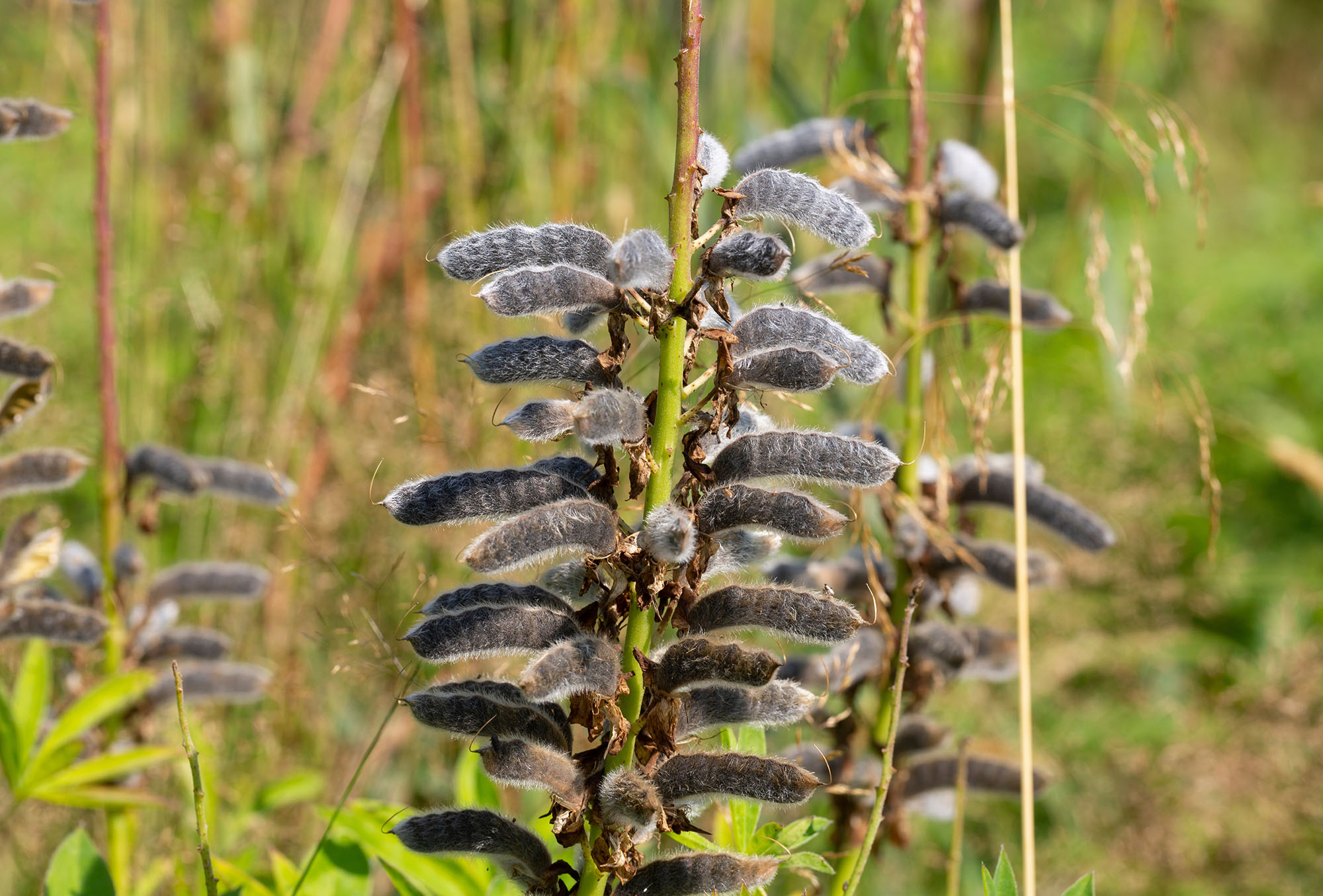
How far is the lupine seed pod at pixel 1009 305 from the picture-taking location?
2.22 meters

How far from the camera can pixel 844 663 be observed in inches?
83.4

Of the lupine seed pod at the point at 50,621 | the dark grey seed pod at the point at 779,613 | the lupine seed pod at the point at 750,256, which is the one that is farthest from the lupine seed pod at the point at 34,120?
the dark grey seed pod at the point at 779,613

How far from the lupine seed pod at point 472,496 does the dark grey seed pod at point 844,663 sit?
90 centimetres

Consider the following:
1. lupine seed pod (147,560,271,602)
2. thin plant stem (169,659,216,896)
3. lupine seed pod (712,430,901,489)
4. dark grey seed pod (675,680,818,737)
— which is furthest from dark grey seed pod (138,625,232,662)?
lupine seed pod (712,430,901,489)

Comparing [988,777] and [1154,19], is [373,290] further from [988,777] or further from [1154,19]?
[1154,19]

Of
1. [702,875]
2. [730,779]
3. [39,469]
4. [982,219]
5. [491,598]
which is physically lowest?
[702,875]

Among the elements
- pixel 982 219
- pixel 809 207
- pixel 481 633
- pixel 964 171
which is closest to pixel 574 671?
pixel 481 633

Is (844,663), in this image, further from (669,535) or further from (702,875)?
(669,535)

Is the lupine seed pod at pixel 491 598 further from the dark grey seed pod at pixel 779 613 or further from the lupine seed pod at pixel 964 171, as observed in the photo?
the lupine seed pod at pixel 964 171

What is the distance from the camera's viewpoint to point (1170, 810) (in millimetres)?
3066

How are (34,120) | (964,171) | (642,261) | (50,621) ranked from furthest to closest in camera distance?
(964,171), (50,621), (34,120), (642,261)

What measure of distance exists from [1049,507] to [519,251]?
4.40 ft

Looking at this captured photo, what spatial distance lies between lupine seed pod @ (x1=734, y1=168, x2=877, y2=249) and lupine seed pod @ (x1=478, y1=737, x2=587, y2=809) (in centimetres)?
69

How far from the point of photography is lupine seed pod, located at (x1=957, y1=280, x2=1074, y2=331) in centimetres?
222
